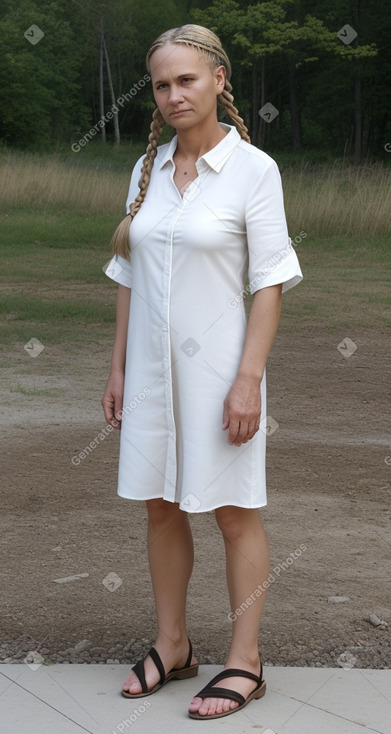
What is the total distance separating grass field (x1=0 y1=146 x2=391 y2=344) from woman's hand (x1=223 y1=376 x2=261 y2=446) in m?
6.65

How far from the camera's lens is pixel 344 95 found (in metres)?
50.1

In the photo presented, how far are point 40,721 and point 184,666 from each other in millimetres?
488

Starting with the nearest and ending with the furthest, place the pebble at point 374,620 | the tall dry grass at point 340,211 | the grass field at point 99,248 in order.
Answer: the pebble at point 374,620 → the grass field at point 99,248 → the tall dry grass at point 340,211

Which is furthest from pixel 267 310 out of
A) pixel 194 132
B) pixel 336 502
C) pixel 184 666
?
pixel 336 502

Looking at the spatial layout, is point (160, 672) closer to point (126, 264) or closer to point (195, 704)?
point (195, 704)

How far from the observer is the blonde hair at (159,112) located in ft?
8.71

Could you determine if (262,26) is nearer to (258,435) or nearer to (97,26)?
(97,26)

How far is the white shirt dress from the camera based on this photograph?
263cm

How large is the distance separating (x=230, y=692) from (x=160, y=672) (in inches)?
9.7

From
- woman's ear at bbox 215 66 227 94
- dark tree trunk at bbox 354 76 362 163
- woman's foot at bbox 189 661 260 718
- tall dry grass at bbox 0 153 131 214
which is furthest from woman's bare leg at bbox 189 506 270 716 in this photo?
dark tree trunk at bbox 354 76 362 163

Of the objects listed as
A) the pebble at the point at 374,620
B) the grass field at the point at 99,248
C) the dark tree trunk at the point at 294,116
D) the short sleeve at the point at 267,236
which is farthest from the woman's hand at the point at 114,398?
the dark tree trunk at the point at 294,116

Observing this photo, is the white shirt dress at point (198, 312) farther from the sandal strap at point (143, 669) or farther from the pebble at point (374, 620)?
the pebble at point (374, 620)

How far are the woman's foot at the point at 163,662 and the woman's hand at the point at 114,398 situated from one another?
2.20 feet

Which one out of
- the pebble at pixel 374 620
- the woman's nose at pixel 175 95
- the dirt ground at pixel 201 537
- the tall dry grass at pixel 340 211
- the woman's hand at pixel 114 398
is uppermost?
the woman's nose at pixel 175 95
